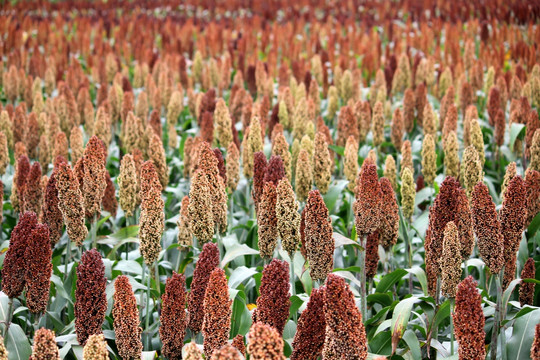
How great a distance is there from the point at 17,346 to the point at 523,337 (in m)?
2.73

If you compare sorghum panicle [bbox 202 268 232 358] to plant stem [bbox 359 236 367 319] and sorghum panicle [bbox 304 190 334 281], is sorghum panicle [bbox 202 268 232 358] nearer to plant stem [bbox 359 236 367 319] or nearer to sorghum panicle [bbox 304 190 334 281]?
sorghum panicle [bbox 304 190 334 281]

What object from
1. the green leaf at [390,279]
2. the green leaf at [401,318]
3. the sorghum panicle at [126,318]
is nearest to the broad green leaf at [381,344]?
the green leaf at [401,318]

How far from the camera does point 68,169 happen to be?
3.57 m

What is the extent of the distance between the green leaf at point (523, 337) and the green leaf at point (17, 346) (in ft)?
8.58

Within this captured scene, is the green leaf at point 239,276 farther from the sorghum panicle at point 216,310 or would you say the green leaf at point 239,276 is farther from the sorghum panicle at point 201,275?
the sorghum panicle at point 216,310

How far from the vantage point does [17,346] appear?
10.9 feet

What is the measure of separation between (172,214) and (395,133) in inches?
93.1

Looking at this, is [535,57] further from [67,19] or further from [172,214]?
[67,19]

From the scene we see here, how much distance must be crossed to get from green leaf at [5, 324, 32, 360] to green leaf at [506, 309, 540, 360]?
261cm

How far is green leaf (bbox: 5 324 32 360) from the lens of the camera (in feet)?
10.9

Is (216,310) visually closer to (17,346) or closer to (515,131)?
(17,346)

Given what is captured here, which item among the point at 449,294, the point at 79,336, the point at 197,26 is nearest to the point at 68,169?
the point at 79,336

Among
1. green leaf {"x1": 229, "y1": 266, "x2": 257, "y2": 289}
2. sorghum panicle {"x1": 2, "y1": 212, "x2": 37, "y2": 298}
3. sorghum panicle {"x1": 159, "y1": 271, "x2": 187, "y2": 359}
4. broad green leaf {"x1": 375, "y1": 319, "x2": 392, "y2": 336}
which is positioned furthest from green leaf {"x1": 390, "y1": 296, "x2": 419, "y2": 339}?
sorghum panicle {"x1": 2, "y1": 212, "x2": 37, "y2": 298}

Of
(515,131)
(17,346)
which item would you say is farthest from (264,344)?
(515,131)
